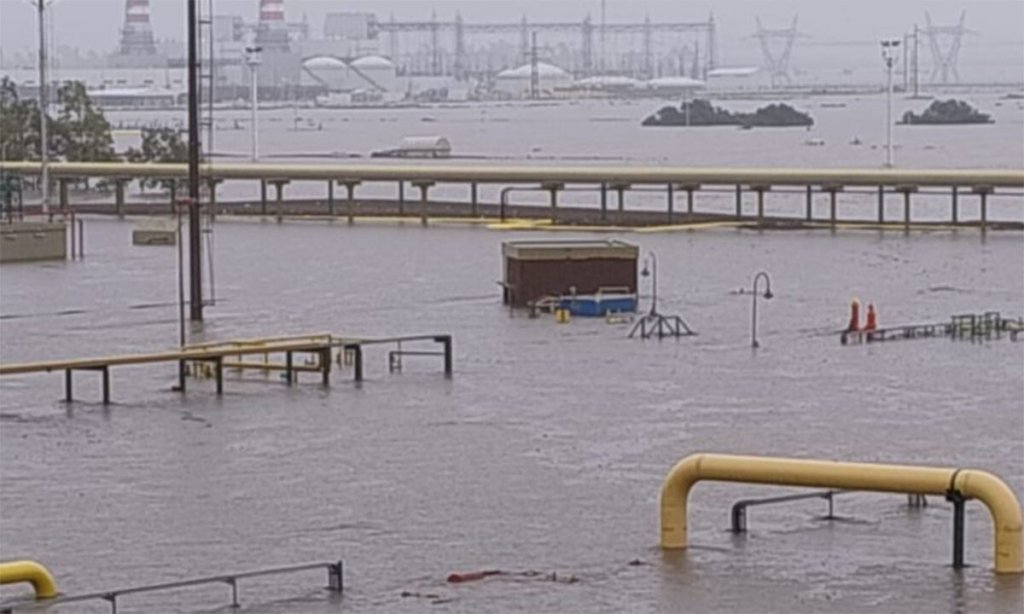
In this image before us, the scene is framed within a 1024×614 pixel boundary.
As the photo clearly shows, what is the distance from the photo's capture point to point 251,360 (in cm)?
2427

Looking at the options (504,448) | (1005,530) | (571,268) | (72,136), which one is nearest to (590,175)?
(72,136)

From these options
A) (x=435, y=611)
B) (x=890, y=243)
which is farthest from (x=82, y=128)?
(x=435, y=611)

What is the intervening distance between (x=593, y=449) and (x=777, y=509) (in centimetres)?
298

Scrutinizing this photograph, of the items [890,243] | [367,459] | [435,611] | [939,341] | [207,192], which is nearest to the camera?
[435,611]

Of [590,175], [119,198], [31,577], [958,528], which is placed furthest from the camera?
[119,198]

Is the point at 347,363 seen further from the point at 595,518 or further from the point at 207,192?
the point at 207,192

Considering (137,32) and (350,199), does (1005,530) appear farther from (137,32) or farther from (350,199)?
(137,32)

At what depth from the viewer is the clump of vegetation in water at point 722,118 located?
488ft

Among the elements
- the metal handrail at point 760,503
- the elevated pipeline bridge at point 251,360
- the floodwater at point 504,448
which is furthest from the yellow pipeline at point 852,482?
the elevated pipeline bridge at point 251,360

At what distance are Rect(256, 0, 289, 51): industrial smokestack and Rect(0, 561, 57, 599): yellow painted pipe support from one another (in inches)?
4646

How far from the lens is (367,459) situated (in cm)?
1852

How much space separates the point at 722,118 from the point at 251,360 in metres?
130

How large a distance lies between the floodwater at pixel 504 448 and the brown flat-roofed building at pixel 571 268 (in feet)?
2.24

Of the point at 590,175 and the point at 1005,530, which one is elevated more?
the point at 590,175
